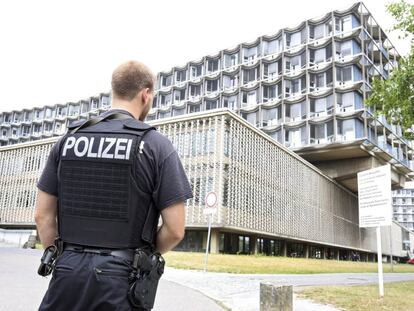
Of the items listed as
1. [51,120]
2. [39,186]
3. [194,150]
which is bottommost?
[39,186]

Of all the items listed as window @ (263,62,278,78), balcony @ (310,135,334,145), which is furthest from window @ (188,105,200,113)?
balcony @ (310,135,334,145)

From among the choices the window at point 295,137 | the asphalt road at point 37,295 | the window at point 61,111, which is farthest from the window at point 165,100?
the asphalt road at point 37,295

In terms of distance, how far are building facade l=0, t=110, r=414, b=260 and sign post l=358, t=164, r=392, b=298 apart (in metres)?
16.9

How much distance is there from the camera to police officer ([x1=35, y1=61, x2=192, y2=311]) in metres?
1.98

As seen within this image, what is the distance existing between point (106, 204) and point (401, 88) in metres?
15.1

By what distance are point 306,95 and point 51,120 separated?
39098 mm

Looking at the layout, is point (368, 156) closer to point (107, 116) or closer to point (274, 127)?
point (274, 127)

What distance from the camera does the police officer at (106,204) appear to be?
6.51 feet

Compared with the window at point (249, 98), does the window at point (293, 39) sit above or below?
above

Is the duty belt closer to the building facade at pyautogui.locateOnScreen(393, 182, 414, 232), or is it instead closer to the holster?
the holster

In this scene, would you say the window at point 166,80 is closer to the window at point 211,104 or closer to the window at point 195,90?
the window at point 195,90

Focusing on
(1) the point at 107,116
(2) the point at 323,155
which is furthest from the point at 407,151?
(1) the point at 107,116

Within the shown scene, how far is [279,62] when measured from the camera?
44.6 meters

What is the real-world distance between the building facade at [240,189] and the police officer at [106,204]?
78.5 ft
